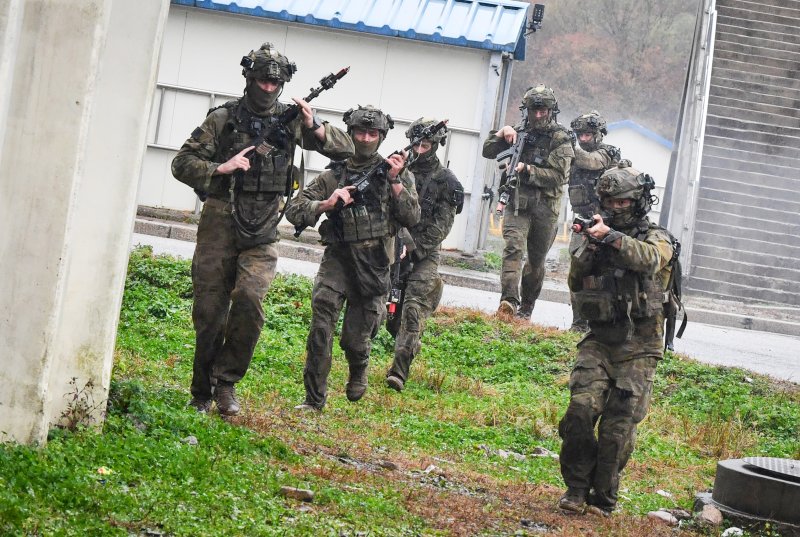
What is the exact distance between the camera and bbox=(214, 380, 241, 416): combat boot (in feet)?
27.5

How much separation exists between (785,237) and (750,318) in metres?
3.97

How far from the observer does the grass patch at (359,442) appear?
5.73 metres

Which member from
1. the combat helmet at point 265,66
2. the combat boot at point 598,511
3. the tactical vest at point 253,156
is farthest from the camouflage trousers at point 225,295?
the combat boot at point 598,511

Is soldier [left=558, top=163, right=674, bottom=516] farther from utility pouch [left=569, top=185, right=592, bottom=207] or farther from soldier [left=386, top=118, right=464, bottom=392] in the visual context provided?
utility pouch [left=569, top=185, right=592, bottom=207]

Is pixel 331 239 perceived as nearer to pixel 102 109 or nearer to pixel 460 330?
pixel 102 109

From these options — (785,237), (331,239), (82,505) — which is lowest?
(82,505)

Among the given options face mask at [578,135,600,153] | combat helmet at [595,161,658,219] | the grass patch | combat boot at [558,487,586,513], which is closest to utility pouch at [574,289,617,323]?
combat helmet at [595,161,658,219]

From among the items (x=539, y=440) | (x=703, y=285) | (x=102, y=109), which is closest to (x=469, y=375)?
(x=539, y=440)

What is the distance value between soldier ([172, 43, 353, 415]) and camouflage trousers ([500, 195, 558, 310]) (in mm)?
6738

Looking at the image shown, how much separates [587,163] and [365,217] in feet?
19.5

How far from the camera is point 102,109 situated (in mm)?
6984

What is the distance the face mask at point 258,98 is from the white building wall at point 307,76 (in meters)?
13.2

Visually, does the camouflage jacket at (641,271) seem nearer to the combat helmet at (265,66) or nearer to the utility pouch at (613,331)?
the utility pouch at (613,331)

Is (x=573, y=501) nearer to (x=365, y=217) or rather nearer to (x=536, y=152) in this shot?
(x=365, y=217)
